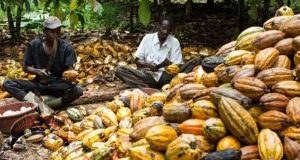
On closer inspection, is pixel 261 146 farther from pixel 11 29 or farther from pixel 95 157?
pixel 11 29

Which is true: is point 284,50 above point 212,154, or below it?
above

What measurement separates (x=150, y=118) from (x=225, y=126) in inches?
24.1

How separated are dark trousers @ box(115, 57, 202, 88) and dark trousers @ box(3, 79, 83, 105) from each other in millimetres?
964

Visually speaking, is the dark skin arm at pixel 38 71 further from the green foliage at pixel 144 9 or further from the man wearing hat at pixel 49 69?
the green foliage at pixel 144 9

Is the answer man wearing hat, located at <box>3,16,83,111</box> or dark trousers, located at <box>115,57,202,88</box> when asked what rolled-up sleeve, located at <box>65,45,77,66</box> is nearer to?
man wearing hat, located at <box>3,16,83,111</box>

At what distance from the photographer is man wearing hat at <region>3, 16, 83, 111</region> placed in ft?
20.7

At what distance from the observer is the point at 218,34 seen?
9734 mm

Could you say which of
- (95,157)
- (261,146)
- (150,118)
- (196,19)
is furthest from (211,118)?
(196,19)

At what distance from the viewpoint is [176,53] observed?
7.04 m

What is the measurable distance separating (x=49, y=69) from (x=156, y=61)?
1584 millimetres

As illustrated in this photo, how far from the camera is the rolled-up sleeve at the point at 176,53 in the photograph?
23.0ft

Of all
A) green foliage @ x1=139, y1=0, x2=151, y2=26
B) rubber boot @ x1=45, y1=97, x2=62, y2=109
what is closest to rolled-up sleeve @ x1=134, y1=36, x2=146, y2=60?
green foliage @ x1=139, y1=0, x2=151, y2=26

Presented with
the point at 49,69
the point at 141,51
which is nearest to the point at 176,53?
the point at 141,51

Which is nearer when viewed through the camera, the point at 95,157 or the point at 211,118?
the point at 211,118
